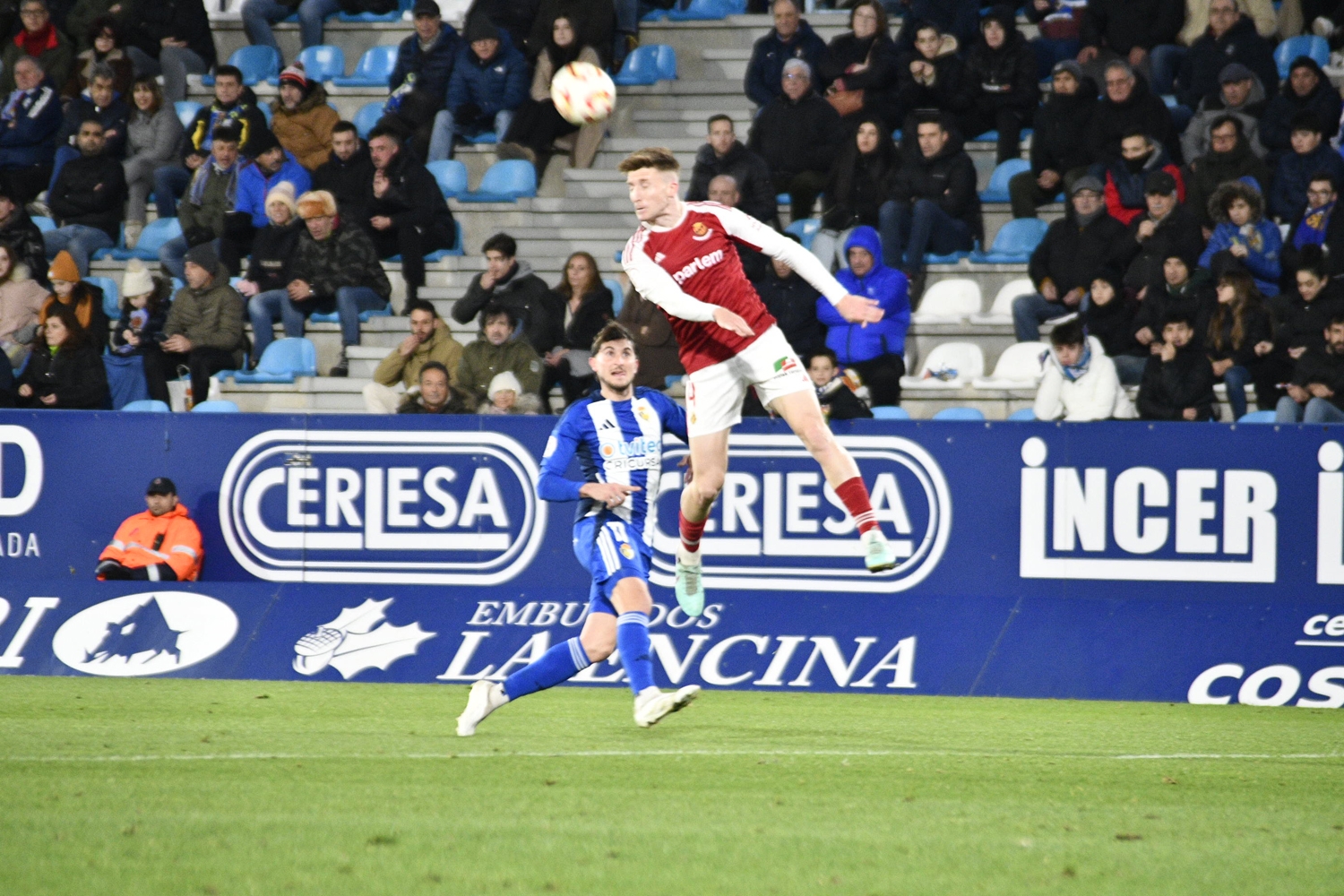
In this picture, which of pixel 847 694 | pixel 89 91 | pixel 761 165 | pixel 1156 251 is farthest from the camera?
pixel 89 91

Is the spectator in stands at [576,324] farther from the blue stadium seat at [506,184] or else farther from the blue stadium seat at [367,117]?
the blue stadium seat at [367,117]

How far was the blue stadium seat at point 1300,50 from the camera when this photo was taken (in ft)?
52.3

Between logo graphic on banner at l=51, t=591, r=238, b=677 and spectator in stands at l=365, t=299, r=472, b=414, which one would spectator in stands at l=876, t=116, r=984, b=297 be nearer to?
spectator in stands at l=365, t=299, r=472, b=414

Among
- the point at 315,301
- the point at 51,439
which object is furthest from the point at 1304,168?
the point at 51,439

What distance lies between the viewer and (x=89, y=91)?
18.1 meters

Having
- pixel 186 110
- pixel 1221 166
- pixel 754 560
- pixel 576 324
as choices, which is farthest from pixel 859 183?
pixel 186 110

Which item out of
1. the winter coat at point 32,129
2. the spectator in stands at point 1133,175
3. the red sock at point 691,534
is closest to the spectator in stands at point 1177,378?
the spectator in stands at point 1133,175

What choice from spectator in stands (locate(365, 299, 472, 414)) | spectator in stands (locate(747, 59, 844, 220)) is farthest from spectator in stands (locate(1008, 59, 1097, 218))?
spectator in stands (locate(365, 299, 472, 414))

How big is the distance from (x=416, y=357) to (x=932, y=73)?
18.5ft

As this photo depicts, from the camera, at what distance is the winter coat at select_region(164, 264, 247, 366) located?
1534cm

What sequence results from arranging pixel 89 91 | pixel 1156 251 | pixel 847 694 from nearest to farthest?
pixel 847 694 → pixel 1156 251 → pixel 89 91

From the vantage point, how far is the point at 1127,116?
14641mm

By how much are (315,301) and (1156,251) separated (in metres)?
7.93

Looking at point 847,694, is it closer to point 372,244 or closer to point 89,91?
point 372,244
